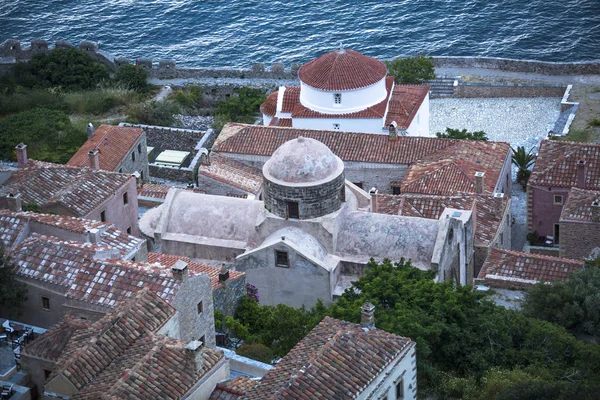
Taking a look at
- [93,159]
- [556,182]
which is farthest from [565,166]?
[93,159]

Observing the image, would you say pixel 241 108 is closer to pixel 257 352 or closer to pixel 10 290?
pixel 257 352

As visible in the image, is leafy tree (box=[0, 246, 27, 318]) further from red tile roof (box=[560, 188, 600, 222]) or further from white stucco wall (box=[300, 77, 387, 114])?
white stucco wall (box=[300, 77, 387, 114])

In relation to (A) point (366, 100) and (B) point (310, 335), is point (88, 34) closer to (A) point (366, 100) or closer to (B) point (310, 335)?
(A) point (366, 100)

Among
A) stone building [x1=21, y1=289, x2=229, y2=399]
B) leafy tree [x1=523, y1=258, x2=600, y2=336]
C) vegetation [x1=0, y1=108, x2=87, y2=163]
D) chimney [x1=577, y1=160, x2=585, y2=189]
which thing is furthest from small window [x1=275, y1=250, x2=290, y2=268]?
vegetation [x1=0, y1=108, x2=87, y2=163]

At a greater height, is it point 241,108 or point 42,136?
point 42,136

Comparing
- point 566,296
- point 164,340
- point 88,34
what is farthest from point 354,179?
point 88,34

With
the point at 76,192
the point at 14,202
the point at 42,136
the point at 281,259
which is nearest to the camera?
the point at 14,202
